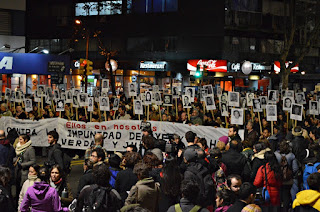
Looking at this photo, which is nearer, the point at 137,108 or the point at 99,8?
the point at 137,108

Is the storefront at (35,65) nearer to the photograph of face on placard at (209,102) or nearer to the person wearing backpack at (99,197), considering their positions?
the photograph of face on placard at (209,102)

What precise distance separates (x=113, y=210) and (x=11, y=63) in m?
26.3

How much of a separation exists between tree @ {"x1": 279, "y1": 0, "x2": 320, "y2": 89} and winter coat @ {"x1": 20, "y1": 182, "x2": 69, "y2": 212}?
2784 cm

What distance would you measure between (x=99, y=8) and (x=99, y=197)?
3691 centimetres

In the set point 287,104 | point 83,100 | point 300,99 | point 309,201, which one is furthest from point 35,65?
point 309,201

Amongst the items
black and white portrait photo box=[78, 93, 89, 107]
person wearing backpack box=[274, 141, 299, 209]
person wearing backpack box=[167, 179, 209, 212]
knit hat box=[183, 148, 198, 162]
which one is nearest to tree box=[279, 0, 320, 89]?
black and white portrait photo box=[78, 93, 89, 107]

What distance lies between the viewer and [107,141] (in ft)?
47.9

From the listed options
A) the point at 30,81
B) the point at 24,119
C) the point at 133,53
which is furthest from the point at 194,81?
the point at 24,119

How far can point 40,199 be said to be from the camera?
6.09 m

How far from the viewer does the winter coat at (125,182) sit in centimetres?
662

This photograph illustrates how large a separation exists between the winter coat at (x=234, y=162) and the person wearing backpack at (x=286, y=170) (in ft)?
2.22

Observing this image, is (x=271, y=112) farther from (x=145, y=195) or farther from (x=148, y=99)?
(x=145, y=195)

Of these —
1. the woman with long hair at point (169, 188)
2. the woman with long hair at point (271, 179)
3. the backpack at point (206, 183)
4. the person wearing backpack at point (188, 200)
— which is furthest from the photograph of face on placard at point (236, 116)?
the person wearing backpack at point (188, 200)

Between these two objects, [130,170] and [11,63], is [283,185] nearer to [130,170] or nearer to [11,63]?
[130,170]
